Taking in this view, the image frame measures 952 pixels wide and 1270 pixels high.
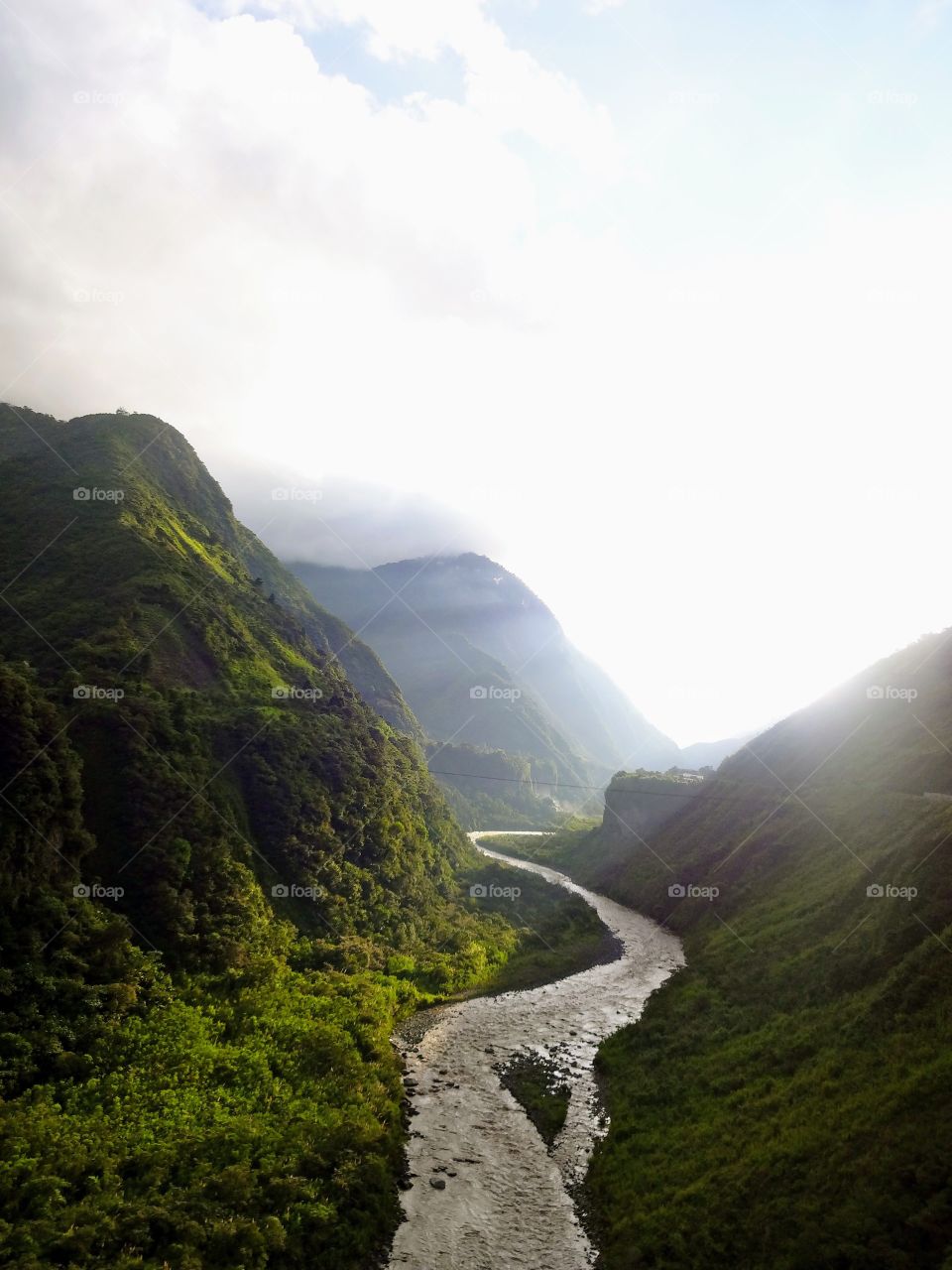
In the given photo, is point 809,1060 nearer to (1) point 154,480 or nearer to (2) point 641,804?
(2) point 641,804

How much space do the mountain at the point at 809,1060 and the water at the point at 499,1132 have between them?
5.68ft

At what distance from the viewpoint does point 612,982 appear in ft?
183

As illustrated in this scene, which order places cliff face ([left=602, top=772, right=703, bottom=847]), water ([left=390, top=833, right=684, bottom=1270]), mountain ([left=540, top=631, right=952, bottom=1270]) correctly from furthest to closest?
cliff face ([left=602, top=772, right=703, bottom=847]) < water ([left=390, top=833, right=684, bottom=1270]) < mountain ([left=540, top=631, right=952, bottom=1270])

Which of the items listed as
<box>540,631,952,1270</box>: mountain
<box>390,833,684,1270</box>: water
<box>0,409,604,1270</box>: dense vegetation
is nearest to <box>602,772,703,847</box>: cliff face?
<box>0,409,604,1270</box>: dense vegetation

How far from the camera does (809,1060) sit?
96.6 ft

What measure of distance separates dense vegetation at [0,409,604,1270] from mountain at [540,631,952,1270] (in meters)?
11.7

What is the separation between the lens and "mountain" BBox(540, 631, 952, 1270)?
2039 cm

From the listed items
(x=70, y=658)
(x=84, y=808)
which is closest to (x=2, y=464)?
(x=70, y=658)

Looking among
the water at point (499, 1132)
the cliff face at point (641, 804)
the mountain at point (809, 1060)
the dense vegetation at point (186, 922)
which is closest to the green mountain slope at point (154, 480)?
the dense vegetation at point (186, 922)

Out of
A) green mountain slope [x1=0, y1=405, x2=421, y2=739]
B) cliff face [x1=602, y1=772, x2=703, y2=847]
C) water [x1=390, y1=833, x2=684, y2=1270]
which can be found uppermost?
green mountain slope [x1=0, y1=405, x2=421, y2=739]

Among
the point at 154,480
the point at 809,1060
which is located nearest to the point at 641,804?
the point at 809,1060

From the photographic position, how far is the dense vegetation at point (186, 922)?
23.4 metres

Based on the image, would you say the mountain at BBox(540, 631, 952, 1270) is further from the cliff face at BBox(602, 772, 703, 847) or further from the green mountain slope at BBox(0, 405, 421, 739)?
the green mountain slope at BBox(0, 405, 421, 739)

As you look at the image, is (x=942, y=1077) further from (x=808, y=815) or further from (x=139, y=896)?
(x=808, y=815)
